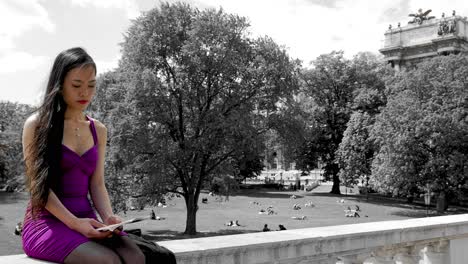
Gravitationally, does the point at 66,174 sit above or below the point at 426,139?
below

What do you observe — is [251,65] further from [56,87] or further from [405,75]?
[56,87]

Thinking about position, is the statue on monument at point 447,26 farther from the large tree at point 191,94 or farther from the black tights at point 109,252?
the black tights at point 109,252

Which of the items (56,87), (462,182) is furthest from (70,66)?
(462,182)

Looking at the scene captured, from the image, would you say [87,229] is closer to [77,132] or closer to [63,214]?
[63,214]

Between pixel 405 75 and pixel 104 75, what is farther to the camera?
pixel 405 75

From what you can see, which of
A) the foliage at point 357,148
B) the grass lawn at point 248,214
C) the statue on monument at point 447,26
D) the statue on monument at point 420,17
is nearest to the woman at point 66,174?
the grass lawn at point 248,214

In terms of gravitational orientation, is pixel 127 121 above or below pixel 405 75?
below

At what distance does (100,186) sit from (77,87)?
0.73m

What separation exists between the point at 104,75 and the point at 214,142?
9756 millimetres

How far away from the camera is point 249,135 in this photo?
2686 cm

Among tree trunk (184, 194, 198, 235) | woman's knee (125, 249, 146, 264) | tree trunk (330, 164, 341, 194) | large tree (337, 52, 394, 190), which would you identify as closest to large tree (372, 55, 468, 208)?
large tree (337, 52, 394, 190)

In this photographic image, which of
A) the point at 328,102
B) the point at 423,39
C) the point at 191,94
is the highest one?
the point at 423,39

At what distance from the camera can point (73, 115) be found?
3.40 metres

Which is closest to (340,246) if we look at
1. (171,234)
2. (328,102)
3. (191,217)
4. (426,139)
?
(191,217)
